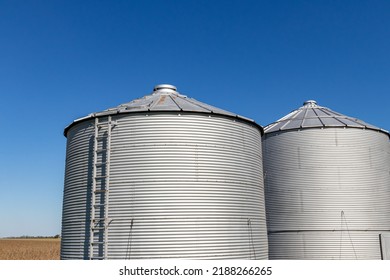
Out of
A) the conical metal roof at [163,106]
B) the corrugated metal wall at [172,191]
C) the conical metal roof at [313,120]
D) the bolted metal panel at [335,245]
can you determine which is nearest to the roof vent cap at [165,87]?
the conical metal roof at [163,106]

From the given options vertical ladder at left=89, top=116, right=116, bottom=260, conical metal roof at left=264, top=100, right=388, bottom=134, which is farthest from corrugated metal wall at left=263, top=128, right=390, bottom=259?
vertical ladder at left=89, top=116, right=116, bottom=260

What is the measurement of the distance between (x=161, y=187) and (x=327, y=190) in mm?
11763

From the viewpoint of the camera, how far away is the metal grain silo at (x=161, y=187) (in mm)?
14328

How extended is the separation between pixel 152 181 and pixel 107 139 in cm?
280

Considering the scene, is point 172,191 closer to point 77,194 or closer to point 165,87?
point 77,194

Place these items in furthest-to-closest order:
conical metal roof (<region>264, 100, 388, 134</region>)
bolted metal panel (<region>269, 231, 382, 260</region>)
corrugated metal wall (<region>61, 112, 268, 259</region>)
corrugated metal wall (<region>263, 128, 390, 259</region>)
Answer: conical metal roof (<region>264, 100, 388, 134</region>), corrugated metal wall (<region>263, 128, 390, 259</region>), bolted metal panel (<region>269, 231, 382, 260</region>), corrugated metal wall (<region>61, 112, 268, 259</region>)

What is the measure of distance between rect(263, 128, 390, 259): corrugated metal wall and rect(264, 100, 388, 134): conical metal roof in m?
0.39

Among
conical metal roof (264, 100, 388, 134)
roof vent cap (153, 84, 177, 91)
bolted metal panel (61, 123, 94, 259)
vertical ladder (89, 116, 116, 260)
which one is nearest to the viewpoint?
vertical ladder (89, 116, 116, 260)

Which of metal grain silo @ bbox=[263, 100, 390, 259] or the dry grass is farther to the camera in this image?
the dry grass

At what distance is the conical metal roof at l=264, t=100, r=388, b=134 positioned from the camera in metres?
23.1

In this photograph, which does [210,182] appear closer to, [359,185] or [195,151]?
[195,151]

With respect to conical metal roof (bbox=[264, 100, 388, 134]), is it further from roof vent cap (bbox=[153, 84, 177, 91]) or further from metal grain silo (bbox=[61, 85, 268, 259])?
metal grain silo (bbox=[61, 85, 268, 259])

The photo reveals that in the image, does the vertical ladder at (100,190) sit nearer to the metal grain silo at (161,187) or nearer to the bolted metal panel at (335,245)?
the metal grain silo at (161,187)

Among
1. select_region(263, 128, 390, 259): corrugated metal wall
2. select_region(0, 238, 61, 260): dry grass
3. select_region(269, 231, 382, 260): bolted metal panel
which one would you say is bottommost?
select_region(0, 238, 61, 260): dry grass
